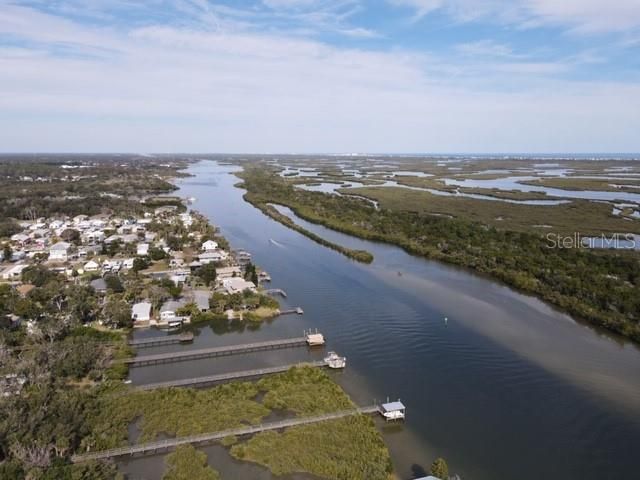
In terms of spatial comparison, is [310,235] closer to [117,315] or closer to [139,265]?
[139,265]

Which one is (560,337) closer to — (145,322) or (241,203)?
(145,322)

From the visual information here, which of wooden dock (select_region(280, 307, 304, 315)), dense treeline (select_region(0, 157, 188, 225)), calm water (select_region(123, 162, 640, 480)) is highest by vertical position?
dense treeline (select_region(0, 157, 188, 225))

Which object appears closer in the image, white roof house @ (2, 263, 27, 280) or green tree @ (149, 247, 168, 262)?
white roof house @ (2, 263, 27, 280)

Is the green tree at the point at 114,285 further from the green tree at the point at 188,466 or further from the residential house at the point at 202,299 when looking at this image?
the green tree at the point at 188,466

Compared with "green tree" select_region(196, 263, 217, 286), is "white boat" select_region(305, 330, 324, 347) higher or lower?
lower

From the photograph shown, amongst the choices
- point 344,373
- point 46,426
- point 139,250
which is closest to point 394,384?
point 344,373

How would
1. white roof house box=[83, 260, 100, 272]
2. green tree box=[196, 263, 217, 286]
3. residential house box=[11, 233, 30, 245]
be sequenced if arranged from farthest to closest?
residential house box=[11, 233, 30, 245] → white roof house box=[83, 260, 100, 272] → green tree box=[196, 263, 217, 286]

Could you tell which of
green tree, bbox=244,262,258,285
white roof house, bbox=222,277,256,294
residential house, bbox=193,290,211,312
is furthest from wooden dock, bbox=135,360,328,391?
green tree, bbox=244,262,258,285

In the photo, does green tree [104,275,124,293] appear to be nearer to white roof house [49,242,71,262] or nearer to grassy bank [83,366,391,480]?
white roof house [49,242,71,262]

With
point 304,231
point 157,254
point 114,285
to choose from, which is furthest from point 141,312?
point 304,231

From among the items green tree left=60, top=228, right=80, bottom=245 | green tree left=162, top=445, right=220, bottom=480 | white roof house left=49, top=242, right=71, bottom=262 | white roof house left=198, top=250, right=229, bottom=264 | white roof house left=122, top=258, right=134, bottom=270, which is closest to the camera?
green tree left=162, top=445, right=220, bottom=480
